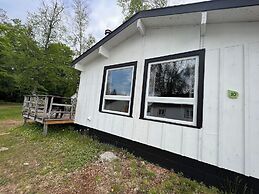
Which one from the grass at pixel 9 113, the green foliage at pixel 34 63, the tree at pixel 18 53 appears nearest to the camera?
the grass at pixel 9 113

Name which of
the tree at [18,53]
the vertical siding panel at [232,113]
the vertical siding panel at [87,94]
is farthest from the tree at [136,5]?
the vertical siding panel at [232,113]

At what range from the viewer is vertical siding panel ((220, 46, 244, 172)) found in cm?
298

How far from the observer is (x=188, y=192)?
3.10 metres

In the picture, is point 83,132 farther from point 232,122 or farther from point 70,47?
point 70,47

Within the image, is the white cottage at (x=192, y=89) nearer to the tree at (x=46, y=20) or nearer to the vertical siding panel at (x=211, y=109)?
the vertical siding panel at (x=211, y=109)

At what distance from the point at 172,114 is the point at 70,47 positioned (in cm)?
1750

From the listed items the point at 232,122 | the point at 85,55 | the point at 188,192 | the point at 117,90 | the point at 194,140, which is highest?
the point at 85,55

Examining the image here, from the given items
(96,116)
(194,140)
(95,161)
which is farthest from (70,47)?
(194,140)

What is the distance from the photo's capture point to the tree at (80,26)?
698 inches

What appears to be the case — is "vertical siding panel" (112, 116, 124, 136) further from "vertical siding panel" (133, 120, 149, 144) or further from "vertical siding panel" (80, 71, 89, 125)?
"vertical siding panel" (80, 71, 89, 125)

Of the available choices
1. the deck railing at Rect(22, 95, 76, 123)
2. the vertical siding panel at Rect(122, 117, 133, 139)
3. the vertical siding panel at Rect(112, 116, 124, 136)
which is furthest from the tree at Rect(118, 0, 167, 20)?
the vertical siding panel at Rect(122, 117, 133, 139)

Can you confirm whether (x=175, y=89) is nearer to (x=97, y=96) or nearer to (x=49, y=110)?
(x=97, y=96)

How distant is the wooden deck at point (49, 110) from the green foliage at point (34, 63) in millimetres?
9065

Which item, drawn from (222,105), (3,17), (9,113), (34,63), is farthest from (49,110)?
(3,17)
